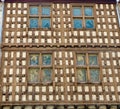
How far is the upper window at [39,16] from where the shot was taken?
15.1 m

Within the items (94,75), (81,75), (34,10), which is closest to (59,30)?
(34,10)

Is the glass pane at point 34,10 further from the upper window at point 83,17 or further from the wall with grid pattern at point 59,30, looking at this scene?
the upper window at point 83,17

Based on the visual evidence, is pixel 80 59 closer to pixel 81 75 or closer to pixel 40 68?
pixel 81 75

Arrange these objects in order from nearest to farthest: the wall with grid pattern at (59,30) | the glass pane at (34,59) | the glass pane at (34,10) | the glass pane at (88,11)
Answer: the glass pane at (34,59), the wall with grid pattern at (59,30), the glass pane at (34,10), the glass pane at (88,11)

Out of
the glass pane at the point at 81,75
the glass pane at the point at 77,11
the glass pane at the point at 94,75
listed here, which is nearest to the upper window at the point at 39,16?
the glass pane at the point at 77,11

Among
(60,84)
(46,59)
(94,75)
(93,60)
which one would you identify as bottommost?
(60,84)

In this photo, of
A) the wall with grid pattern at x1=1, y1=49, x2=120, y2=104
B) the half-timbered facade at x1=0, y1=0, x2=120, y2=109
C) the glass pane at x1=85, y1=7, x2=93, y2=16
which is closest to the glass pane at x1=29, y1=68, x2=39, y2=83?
the half-timbered facade at x1=0, y1=0, x2=120, y2=109

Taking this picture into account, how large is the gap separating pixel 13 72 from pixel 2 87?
0.80 m

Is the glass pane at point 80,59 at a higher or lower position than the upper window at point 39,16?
lower

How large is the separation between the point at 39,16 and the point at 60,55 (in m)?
2.26

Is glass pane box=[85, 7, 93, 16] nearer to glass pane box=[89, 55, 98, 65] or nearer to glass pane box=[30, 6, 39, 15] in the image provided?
glass pane box=[89, 55, 98, 65]

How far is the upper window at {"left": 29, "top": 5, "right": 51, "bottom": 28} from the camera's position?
15.1m

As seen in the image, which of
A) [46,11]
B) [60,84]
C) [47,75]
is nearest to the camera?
[60,84]

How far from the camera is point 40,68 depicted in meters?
14.1
